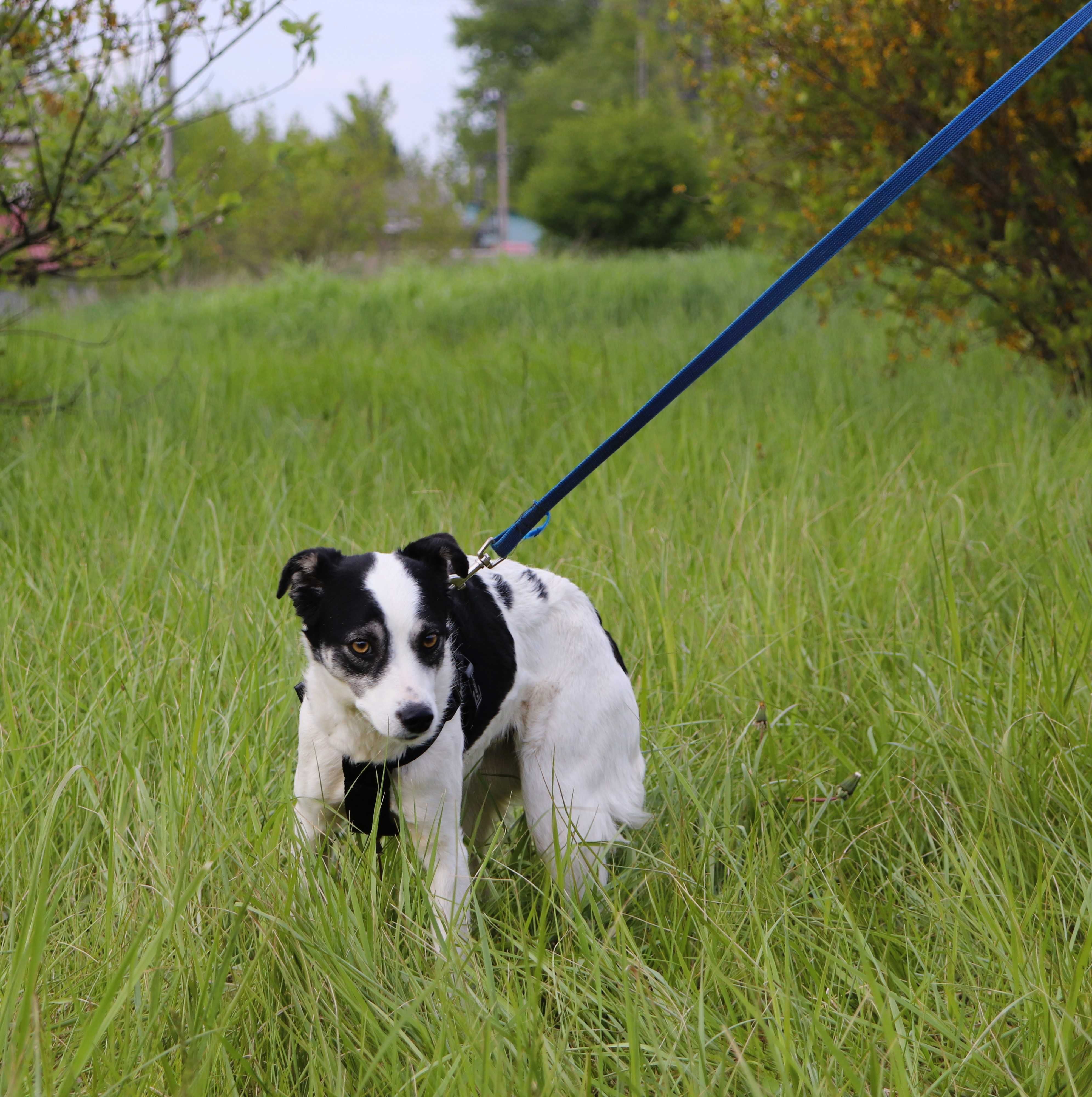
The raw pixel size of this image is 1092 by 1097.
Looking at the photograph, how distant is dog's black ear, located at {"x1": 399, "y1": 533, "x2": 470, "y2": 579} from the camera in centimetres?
204

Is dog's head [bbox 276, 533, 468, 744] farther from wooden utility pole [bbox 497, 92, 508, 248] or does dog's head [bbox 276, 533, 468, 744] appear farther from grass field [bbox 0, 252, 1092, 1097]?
wooden utility pole [bbox 497, 92, 508, 248]

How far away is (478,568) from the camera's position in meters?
2.12

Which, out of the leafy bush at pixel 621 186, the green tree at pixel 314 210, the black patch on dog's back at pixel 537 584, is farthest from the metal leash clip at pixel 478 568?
the leafy bush at pixel 621 186

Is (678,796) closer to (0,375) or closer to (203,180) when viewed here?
(203,180)

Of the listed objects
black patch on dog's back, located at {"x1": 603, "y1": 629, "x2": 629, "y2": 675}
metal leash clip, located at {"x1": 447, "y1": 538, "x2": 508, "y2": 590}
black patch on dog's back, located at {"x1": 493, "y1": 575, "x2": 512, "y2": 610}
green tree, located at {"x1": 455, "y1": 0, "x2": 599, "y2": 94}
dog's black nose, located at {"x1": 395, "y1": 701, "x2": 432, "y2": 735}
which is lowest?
black patch on dog's back, located at {"x1": 603, "y1": 629, "x2": 629, "y2": 675}

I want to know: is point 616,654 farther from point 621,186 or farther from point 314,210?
point 314,210

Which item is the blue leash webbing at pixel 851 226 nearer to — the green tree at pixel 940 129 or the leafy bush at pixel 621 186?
the green tree at pixel 940 129

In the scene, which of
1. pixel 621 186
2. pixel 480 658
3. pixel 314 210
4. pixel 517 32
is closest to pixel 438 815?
pixel 480 658

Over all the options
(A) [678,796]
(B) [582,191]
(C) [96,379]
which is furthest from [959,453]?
(B) [582,191]

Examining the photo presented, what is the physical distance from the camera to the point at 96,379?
5859mm

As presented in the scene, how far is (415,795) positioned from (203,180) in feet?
12.7

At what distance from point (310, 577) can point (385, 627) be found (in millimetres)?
245

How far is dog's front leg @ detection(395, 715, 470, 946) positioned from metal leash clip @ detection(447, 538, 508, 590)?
1.04ft

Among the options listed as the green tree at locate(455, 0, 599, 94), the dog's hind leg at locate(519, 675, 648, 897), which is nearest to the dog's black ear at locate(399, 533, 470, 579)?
the dog's hind leg at locate(519, 675, 648, 897)
